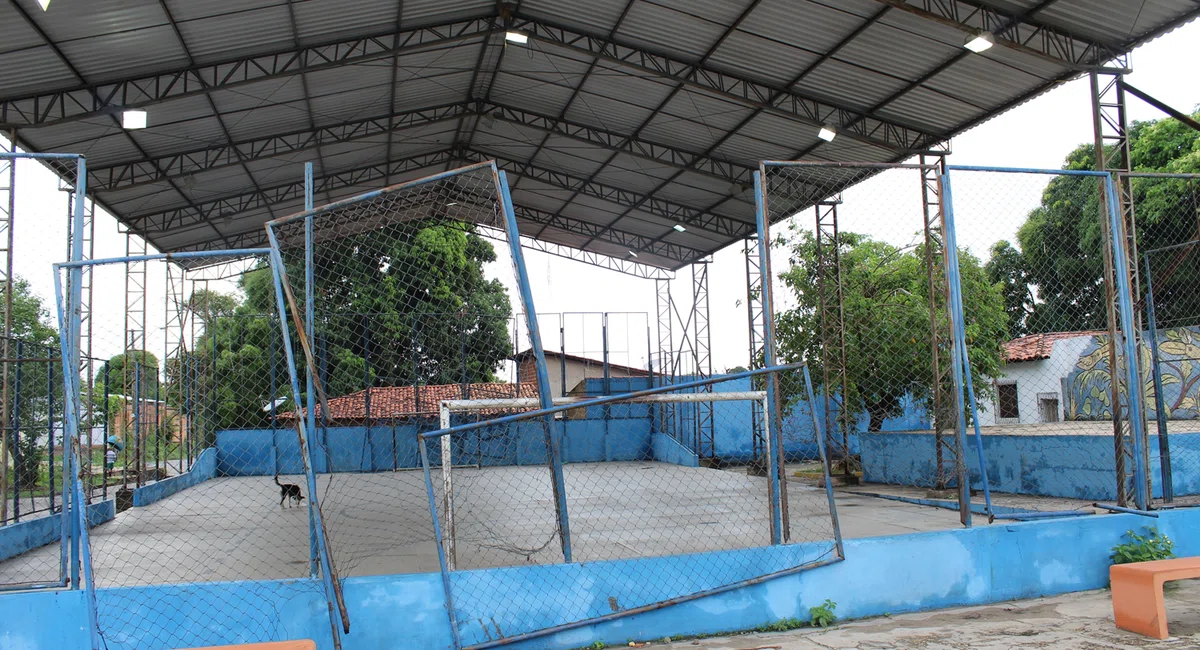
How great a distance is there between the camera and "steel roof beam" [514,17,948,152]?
575 inches

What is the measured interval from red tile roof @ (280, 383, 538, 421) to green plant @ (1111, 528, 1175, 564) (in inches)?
585

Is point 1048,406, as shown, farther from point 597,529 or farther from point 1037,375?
point 597,529

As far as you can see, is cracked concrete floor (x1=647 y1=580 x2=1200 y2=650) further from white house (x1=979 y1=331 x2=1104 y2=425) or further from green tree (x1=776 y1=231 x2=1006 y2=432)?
white house (x1=979 y1=331 x2=1104 y2=425)

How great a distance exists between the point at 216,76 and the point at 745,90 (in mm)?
9454

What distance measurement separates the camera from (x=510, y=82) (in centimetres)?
1723

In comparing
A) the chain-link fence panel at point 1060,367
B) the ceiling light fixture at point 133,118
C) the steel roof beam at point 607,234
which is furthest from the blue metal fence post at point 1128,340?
the steel roof beam at point 607,234

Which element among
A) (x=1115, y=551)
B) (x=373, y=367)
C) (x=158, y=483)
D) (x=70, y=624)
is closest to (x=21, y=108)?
(x=158, y=483)

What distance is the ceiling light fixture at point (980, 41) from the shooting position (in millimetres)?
11000

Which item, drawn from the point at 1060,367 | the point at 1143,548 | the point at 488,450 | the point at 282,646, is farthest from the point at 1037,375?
the point at 282,646

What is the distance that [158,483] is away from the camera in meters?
13.7

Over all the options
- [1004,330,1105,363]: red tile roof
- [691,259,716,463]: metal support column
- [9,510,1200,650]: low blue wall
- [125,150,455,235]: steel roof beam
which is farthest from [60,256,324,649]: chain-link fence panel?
[1004,330,1105,363]: red tile roof

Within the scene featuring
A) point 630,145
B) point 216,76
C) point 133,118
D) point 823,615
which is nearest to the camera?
point 823,615

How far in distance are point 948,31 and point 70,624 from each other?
12.4m

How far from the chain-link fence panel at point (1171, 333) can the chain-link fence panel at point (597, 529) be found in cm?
359
